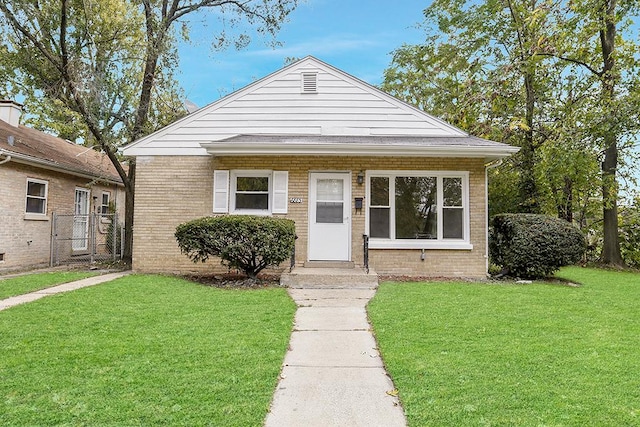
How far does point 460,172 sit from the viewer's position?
9.95 m

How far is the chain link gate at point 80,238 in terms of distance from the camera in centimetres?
1309

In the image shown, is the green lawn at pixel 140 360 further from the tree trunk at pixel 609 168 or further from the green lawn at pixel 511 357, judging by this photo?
the tree trunk at pixel 609 168

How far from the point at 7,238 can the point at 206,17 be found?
937 cm

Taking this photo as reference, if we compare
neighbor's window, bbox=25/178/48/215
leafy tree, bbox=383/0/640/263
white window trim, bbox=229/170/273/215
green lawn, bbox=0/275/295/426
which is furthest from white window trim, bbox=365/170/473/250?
neighbor's window, bbox=25/178/48/215

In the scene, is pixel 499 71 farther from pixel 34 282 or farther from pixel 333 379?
pixel 34 282

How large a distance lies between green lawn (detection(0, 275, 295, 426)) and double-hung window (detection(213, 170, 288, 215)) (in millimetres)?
3624

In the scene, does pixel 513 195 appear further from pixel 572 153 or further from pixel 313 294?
pixel 313 294

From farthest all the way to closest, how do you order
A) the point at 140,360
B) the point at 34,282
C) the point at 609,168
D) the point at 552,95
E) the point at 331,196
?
the point at 552,95, the point at 609,168, the point at 331,196, the point at 34,282, the point at 140,360

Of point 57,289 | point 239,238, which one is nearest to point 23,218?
point 57,289

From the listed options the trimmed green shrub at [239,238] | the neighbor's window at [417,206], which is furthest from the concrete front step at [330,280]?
the neighbor's window at [417,206]

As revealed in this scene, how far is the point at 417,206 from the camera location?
10062 millimetres

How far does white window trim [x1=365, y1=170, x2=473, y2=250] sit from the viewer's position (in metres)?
9.88

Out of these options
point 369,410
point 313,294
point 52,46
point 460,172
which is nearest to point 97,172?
point 52,46

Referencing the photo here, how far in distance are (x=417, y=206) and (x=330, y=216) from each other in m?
2.20
